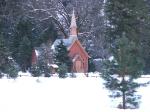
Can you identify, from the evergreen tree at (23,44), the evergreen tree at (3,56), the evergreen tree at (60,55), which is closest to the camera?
the evergreen tree at (3,56)

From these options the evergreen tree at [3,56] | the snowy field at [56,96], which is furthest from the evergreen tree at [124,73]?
the evergreen tree at [3,56]

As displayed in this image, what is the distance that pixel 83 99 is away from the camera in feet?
86.4

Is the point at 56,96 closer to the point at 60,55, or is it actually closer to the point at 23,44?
the point at 60,55

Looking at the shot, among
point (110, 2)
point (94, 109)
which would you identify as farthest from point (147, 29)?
point (94, 109)

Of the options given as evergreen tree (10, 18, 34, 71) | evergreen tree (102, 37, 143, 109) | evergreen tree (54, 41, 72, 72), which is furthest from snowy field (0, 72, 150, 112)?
evergreen tree (10, 18, 34, 71)

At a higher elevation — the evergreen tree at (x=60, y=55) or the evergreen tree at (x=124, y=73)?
the evergreen tree at (x=60, y=55)

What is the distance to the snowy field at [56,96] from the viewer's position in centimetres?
2255

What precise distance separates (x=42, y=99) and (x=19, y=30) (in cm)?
3688

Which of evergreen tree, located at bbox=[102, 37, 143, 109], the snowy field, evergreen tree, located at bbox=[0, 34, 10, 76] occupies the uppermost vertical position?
evergreen tree, located at bbox=[0, 34, 10, 76]

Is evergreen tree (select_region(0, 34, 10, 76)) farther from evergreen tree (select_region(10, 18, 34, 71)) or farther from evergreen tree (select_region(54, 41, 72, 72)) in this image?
evergreen tree (select_region(10, 18, 34, 71))

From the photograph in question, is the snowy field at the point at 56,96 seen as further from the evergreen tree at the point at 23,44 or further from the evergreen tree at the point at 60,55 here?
the evergreen tree at the point at 23,44

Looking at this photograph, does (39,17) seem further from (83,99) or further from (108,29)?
(83,99)

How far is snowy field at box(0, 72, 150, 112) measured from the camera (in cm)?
2255

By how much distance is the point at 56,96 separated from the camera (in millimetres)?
27219
